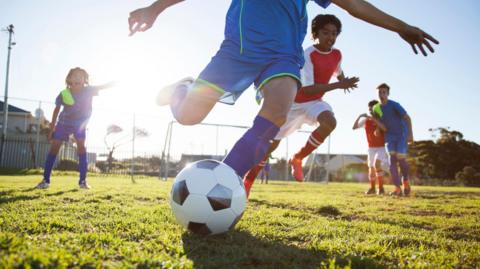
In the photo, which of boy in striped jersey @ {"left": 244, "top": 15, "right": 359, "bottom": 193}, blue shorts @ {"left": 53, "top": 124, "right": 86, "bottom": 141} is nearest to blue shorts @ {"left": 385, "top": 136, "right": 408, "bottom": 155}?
boy in striped jersey @ {"left": 244, "top": 15, "right": 359, "bottom": 193}

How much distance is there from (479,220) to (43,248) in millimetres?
3843

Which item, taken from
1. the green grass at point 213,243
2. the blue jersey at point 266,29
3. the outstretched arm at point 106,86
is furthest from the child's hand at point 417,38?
the outstretched arm at point 106,86

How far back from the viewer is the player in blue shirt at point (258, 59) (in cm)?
232

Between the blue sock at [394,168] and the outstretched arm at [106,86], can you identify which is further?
the blue sock at [394,168]

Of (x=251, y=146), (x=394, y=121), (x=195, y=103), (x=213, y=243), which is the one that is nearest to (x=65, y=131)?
(x=195, y=103)

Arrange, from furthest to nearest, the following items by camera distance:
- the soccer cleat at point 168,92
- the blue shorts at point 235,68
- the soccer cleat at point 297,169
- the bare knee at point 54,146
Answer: the bare knee at point 54,146 < the soccer cleat at point 297,169 < the soccer cleat at point 168,92 < the blue shorts at point 235,68

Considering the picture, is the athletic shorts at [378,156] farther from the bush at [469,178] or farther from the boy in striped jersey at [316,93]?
the bush at [469,178]

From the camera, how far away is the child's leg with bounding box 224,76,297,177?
2.30 m

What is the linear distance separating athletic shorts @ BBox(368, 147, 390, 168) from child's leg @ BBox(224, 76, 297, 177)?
7044 mm

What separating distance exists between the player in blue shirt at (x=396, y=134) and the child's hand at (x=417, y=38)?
223 inches

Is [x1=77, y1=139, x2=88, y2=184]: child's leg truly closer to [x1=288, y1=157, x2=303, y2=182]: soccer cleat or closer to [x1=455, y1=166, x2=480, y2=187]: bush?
[x1=288, y1=157, x2=303, y2=182]: soccer cleat

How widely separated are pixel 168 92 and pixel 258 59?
0.94 meters

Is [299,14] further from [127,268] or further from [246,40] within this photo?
[127,268]

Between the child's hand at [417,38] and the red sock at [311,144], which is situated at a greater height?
the child's hand at [417,38]
